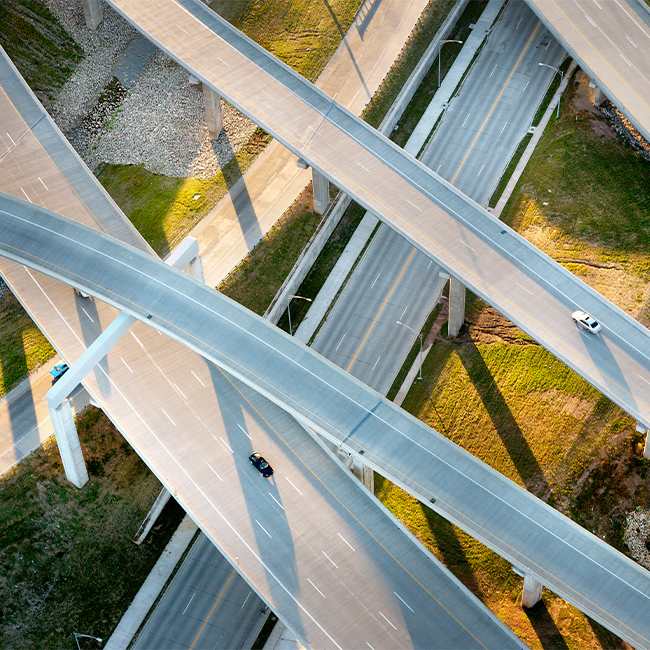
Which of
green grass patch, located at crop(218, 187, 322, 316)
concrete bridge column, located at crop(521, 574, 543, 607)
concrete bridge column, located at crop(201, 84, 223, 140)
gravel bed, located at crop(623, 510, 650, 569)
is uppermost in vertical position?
concrete bridge column, located at crop(201, 84, 223, 140)

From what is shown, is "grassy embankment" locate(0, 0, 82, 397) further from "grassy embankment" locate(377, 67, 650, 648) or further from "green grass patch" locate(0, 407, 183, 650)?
"grassy embankment" locate(377, 67, 650, 648)

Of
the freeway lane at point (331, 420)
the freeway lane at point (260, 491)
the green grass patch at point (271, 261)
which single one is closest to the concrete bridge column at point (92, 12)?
the freeway lane at point (260, 491)

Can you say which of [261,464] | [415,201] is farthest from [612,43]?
[261,464]

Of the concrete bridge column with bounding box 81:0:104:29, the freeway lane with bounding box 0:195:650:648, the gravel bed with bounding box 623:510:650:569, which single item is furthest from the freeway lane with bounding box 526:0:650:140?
the concrete bridge column with bounding box 81:0:104:29

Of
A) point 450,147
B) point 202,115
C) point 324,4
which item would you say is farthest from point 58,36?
point 450,147

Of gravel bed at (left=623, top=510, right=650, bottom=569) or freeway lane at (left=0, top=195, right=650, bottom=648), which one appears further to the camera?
gravel bed at (left=623, top=510, right=650, bottom=569)

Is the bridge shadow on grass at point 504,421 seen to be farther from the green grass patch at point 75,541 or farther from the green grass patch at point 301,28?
the green grass patch at point 301,28

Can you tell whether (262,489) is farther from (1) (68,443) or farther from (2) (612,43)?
(2) (612,43)

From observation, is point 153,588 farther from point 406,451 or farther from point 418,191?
point 418,191
